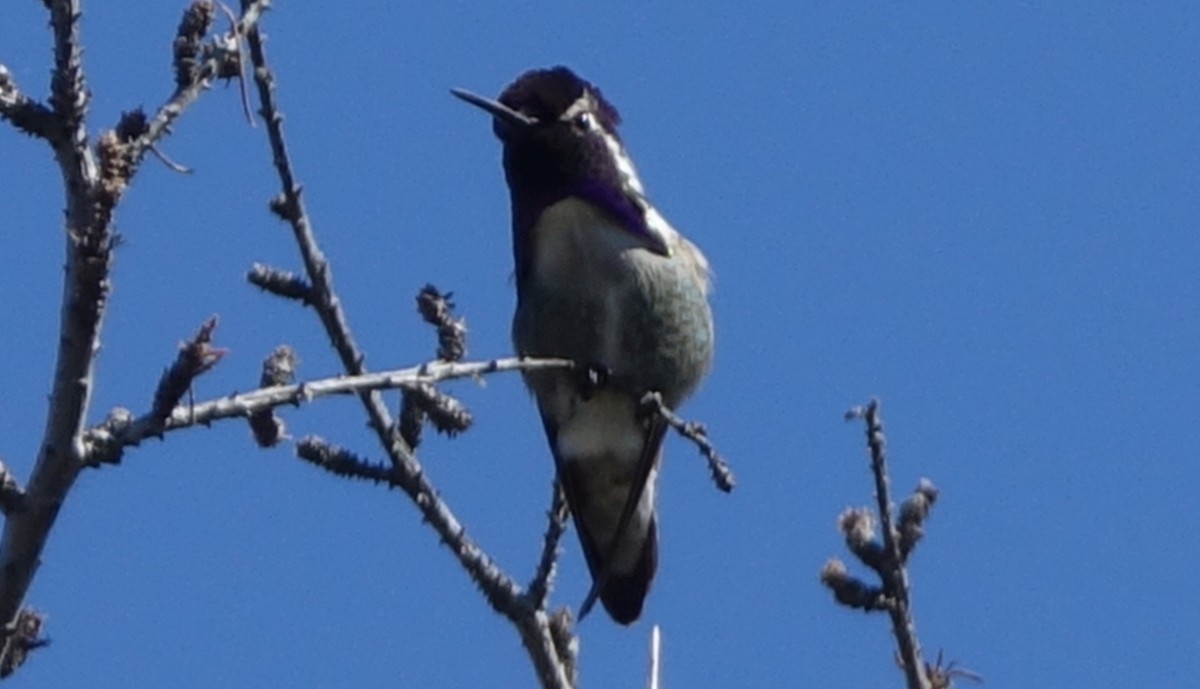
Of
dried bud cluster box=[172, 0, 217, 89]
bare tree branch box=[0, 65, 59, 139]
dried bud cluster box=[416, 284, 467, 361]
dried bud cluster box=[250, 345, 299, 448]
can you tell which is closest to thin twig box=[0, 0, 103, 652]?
bare tree branch box=[0, 65, 59, 139]

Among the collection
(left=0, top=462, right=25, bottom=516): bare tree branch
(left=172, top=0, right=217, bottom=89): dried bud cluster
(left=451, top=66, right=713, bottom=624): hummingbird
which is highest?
(left=451, top=66, right=713, bottom=624): hummingbird

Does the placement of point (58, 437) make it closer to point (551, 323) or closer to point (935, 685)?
point (935, 685)

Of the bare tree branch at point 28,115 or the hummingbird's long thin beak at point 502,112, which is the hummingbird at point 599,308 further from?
the bare tree branch at point 28,115

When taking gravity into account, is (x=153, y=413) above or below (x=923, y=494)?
below

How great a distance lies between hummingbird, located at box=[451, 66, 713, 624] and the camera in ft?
19.2

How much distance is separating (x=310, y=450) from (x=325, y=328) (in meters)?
0.30

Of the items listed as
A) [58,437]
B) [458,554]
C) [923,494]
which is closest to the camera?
[58,437]

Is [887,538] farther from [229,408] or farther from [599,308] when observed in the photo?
[599,308]

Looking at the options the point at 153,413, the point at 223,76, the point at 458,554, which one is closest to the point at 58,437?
the point at 153,413

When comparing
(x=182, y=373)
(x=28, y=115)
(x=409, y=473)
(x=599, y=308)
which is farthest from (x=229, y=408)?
(x=599, y=308)

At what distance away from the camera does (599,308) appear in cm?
582

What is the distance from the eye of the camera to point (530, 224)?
6.04 m

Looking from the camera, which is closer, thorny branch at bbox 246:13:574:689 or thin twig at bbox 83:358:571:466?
thin twig at bbox 83:358:571:466

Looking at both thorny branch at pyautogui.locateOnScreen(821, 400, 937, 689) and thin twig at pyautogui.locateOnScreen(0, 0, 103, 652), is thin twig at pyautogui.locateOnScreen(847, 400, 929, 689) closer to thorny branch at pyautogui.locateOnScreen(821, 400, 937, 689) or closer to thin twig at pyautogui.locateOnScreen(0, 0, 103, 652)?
thorny branch at pyautogui.locateOnScreen(821, 400, 937, 689)
